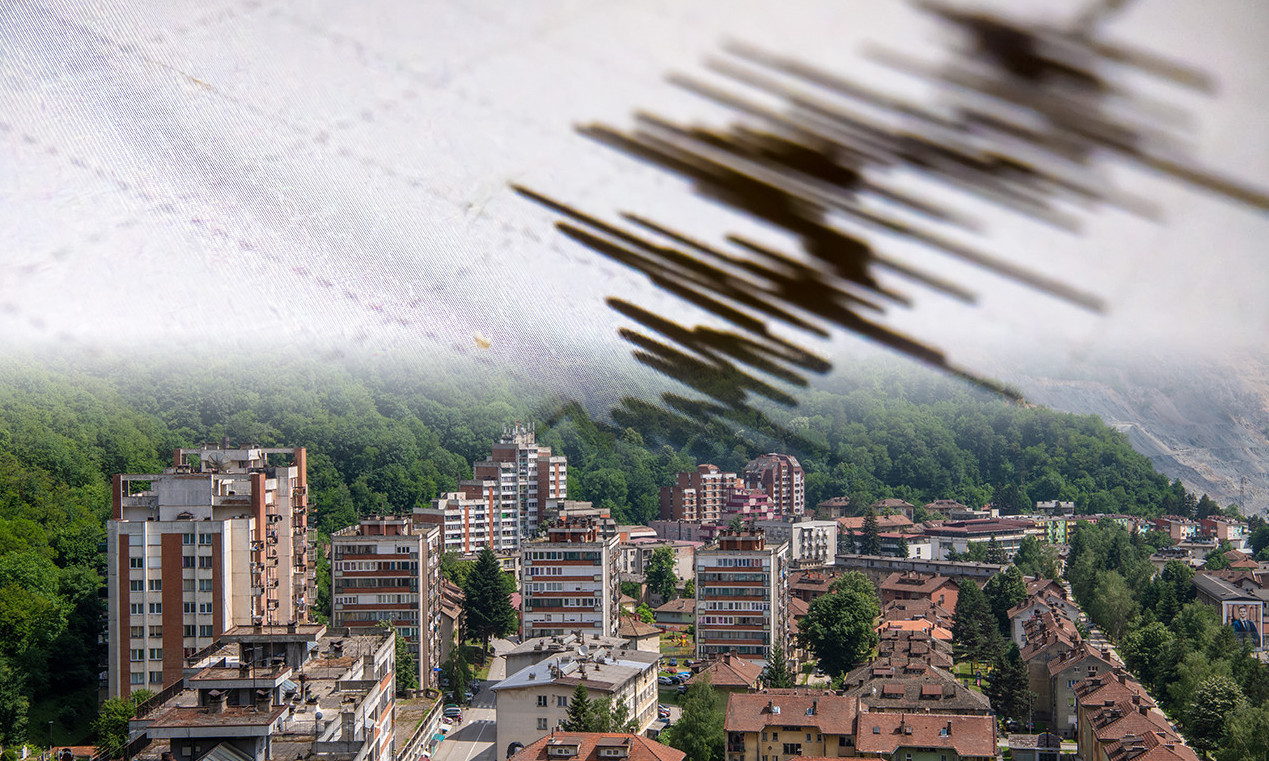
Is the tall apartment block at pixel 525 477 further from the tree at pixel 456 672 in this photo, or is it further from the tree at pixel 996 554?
the tree at pixel 996 554

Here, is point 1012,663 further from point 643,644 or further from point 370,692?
point 370,692

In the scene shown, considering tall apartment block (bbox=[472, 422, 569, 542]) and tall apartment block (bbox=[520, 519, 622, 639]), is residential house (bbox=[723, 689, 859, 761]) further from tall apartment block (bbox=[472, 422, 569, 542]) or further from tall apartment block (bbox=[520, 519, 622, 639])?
tall apartment block (bbox=[472, 422, 569, 542])

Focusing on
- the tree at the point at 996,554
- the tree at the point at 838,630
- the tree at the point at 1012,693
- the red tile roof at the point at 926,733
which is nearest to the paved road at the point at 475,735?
the red tile roof at the point at 926,733

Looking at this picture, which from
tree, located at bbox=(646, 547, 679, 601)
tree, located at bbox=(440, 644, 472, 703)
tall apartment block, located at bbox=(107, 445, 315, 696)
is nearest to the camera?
tall apartment block, located at bbox=(107, 445, 315, 696)

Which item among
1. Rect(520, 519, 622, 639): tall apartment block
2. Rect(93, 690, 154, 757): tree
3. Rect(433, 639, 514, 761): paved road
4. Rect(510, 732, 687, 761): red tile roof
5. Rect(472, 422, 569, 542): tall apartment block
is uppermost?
Rect(472, 422, 569, 542): tall apartment block

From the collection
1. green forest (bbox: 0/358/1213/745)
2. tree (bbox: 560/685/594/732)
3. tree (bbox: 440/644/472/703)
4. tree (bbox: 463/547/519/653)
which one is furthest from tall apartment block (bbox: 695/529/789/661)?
tree (bbox: 560/685/594/732)

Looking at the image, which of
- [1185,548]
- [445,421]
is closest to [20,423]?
[445,421]
